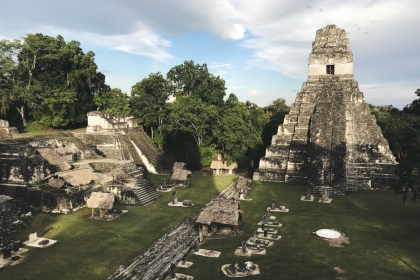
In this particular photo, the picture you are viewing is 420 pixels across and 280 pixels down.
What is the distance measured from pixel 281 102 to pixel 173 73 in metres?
21.6

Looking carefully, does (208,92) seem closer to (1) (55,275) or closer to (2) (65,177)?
(2) (65,177)

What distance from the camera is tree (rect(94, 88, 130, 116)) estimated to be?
1586 inches

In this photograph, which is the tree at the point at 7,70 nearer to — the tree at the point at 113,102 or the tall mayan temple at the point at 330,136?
the tree at the point at 113,102

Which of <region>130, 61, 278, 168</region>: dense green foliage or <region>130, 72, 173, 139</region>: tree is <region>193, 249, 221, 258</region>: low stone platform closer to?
<region>130, 61, 278, 168</region>: dense green foliage

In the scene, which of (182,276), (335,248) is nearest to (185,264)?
(182,276)

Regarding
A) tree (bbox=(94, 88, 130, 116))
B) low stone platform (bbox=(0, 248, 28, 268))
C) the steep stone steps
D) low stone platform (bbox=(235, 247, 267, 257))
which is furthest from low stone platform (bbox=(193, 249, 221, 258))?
tree (bbox=(94, 88, 130, 116))

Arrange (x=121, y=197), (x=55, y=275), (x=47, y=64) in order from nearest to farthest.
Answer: (x=55, y=275) → (x=121, y=197) → (x=47, y=64)

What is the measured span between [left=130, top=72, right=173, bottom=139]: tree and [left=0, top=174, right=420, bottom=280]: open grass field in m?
16.2

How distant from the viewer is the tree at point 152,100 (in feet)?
120

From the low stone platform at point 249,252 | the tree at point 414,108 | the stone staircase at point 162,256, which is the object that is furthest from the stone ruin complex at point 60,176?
the tree at point 414,108

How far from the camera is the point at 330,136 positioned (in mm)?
27188

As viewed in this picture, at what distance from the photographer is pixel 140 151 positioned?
3169 cm

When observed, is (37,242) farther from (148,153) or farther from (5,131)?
(148,153)

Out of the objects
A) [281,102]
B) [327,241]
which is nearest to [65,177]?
[327,241]
